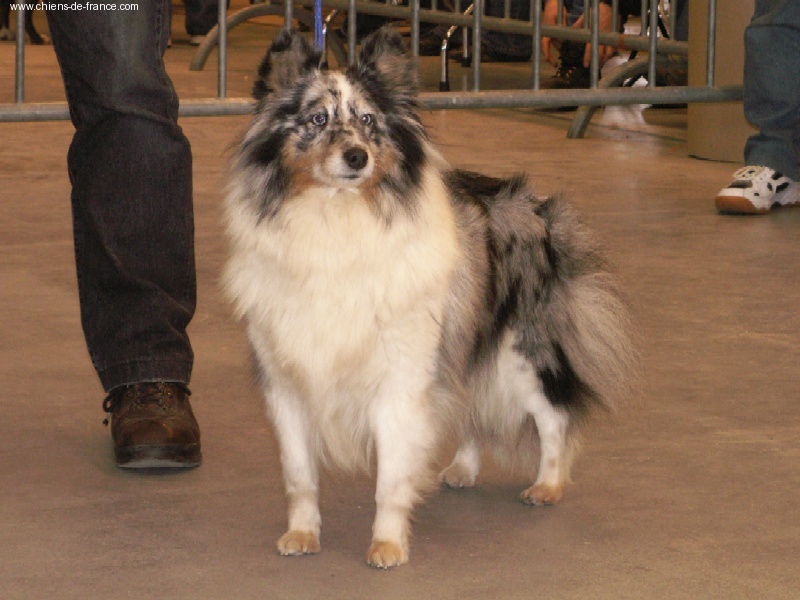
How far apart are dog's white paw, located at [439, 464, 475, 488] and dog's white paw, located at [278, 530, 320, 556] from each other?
0.50m

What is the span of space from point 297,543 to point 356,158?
758 millimetres

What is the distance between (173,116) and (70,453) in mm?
846

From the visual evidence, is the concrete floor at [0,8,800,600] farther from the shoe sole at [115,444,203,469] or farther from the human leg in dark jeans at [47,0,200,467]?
the human leg in dark jeans at [47,0,200,467]

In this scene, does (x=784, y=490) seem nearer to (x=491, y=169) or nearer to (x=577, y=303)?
(x=577, y=303)

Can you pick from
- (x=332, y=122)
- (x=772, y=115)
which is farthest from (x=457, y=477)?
(x=772, y=115)

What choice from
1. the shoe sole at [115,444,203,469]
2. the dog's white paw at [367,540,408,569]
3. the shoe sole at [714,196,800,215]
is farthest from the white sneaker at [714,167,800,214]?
the dog's white paw at [367,540,408,569]

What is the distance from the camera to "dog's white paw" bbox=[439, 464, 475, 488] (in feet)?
10.2

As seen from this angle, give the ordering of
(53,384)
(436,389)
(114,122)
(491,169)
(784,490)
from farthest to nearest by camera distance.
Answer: (491,169)
(53,384)
(114,122)
(784,490)
(436,389)

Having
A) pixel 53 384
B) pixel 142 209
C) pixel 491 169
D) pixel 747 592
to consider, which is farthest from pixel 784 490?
pixel 491 169

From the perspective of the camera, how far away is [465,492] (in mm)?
3090

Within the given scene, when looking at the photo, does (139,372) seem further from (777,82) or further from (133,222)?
(777,82)

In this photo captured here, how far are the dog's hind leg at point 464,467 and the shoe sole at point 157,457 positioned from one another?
23.1 inches

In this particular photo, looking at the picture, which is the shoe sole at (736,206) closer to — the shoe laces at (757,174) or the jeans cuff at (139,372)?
the shoe laces at (757,174)

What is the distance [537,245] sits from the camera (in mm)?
3039
